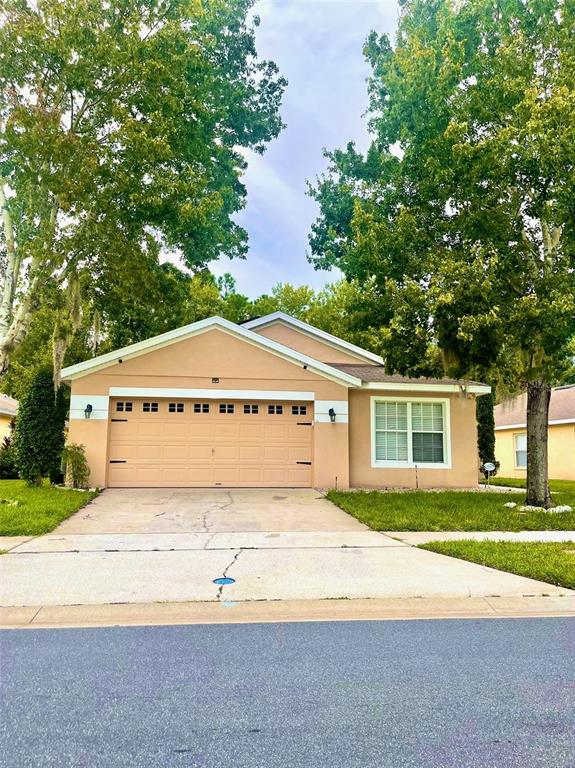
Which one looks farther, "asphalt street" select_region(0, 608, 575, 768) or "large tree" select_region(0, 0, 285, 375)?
Answer: "large tree" select_region(0, 0, 285, 375)

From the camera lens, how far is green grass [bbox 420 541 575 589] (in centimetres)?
676

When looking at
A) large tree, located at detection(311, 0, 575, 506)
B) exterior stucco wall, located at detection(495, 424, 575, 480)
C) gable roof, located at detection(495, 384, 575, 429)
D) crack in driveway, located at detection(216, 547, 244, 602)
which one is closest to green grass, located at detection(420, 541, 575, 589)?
crack in driveway, located at detection(216, 547, 244, 602)

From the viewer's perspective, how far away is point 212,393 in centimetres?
1517

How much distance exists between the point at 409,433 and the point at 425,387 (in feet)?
4.65

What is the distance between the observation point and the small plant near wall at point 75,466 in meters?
14.2

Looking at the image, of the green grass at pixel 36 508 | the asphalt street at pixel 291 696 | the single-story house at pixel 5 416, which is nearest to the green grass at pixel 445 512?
the asphalt street at pixel 291 696

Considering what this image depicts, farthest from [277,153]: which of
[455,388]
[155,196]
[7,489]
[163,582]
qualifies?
[163,582]

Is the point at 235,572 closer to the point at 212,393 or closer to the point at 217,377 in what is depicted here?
the point at 212,393

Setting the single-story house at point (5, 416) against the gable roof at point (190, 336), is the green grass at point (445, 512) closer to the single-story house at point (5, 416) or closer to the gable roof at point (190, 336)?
the gable roof at point (190, 336)

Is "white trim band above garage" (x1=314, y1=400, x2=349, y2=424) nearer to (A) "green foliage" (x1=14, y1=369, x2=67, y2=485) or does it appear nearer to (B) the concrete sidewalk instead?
(B) the concrete sidewalk

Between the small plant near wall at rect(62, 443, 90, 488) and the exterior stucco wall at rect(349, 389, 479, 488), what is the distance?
7154 millimetres

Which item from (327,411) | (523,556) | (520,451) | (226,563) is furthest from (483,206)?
(520,451)

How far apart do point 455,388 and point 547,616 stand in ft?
37.9

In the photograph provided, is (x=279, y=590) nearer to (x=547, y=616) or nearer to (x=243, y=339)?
(x=547, y=616)
